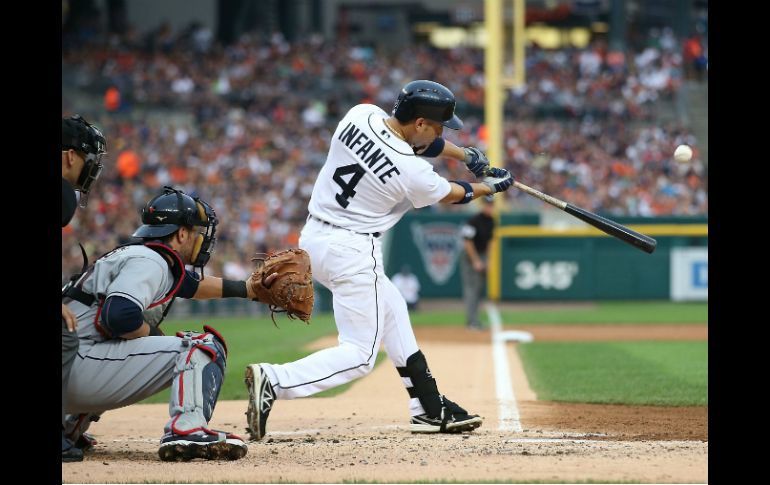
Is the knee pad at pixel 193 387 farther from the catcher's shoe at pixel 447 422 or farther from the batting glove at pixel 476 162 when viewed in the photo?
the batting glove at pixel 476 162

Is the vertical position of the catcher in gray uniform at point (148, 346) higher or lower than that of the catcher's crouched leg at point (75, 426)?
higher

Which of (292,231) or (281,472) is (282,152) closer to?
(292,231)

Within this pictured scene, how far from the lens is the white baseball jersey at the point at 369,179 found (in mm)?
5254

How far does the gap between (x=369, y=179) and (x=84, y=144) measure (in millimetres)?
1471

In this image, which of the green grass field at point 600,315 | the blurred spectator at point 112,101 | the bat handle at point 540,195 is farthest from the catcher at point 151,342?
the blurred spectator at point 112,101

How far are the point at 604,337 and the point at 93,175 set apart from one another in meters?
8.97

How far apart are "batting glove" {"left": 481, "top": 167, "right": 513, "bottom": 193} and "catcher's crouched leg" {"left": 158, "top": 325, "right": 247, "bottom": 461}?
6.01 ft

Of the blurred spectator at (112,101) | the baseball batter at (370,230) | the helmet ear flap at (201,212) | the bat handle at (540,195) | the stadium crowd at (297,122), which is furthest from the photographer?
the blurred spectator at (112,101)

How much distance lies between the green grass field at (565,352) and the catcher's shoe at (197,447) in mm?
2890

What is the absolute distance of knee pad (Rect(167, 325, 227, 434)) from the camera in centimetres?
445

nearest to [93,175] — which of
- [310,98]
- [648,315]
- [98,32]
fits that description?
[648,315]

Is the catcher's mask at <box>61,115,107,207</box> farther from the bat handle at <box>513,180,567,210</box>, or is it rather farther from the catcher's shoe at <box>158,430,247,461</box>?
the bat handle at <box>513,180,567,210</box>

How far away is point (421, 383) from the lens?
5.65 metres

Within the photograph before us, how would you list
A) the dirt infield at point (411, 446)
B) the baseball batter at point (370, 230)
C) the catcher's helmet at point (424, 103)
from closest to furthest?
1. the dirt infield at point (411, 446)
2. the baseball batter at point (370, 230)
3. the catcher's helmet at point (424, 103)
